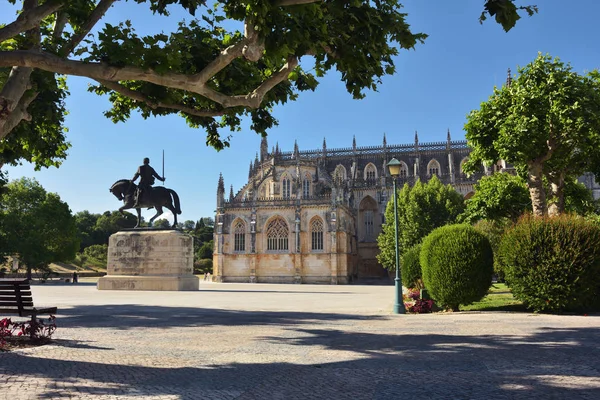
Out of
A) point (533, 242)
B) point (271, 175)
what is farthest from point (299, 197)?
point (533, 242)

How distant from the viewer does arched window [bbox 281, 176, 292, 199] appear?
61.5 m

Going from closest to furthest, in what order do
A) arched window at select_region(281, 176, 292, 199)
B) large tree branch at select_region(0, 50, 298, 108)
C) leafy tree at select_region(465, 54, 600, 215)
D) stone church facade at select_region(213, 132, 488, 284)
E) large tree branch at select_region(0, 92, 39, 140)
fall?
large tree branch at select_region(0, 50, 298, 108) → large tree branch at select_region(0, 92, 39, 140) → leafy tree at select_region(465, 54, 600, 215) → stone church facade at select_region(213, 132, 488, 284) → arched window at select_region(281, 176, 292, 199)

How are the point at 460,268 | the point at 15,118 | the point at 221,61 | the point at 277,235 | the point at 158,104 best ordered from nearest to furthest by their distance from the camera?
the point at 221,61 < the point at 15,118 < the point at 158,104 < the point at 460,268 < the point at 277,235

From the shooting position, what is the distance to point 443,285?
14.6 metres

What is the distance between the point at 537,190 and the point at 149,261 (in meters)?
19.7

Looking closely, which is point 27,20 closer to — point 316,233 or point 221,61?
point 221,61

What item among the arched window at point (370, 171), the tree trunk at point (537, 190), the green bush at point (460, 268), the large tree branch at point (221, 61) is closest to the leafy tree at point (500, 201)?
the tree trunk at point (537, 190)

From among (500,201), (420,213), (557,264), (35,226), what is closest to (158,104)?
(557,264)

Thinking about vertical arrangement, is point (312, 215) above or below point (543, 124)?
below

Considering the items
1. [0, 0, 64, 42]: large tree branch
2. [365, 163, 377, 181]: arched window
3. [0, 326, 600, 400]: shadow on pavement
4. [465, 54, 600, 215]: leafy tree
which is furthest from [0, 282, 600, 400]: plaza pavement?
[365, 163, 377, 181]: arched window

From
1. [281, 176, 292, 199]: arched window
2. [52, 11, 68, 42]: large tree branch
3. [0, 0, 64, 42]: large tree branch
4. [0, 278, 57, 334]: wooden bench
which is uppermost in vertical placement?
[281, 176, 292, 199]: arched window

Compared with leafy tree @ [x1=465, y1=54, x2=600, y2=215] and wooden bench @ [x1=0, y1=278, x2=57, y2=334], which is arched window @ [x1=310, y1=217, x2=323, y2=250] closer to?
leafy tree @ [x1=465, y1=54, x2=600, y2=215]

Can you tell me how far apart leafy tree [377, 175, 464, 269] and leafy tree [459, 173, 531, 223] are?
17228 mm

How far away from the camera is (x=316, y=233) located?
177 feet
